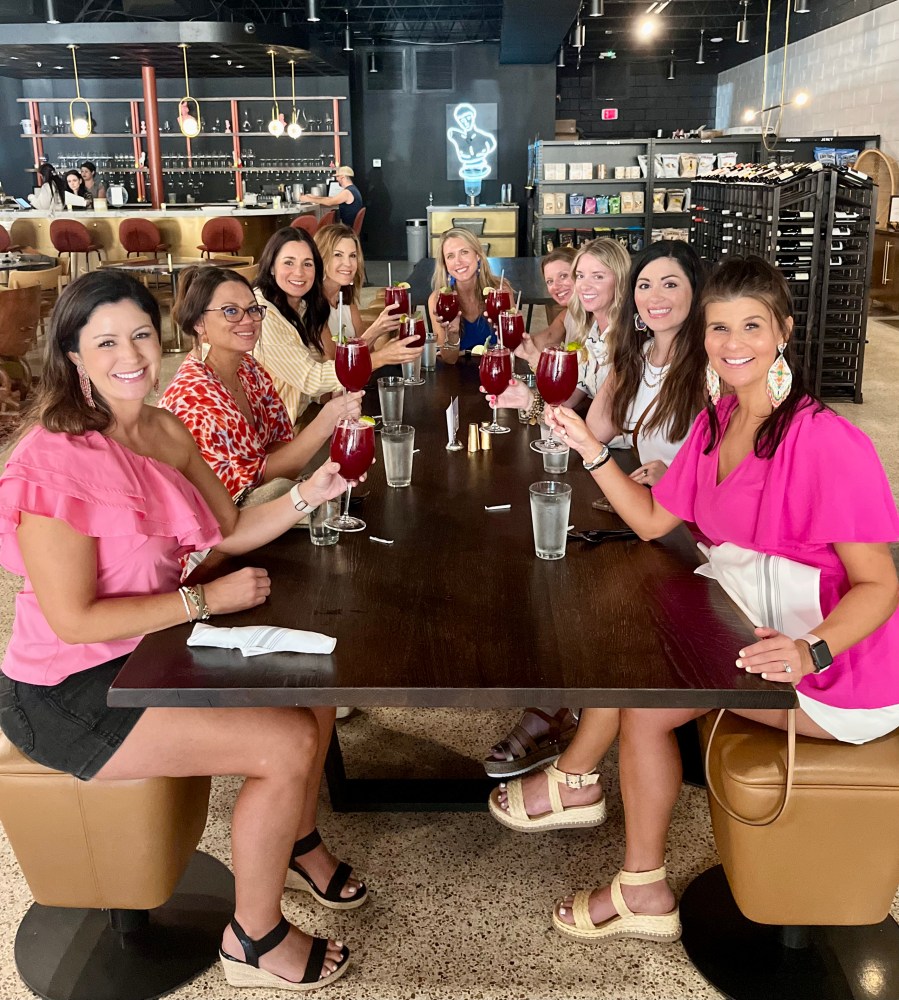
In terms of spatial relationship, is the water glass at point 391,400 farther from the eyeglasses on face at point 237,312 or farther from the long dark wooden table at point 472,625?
the long dark wooden table at point 472,625

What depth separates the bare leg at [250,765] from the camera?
1.56m

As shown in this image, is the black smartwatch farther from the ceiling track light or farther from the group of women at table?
the ceiling track light

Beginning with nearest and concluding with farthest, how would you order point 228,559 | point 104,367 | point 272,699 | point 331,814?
1. point 272,699
2. point 104,367
3. point 228,559
4. point 331,814

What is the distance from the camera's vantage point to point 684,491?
1.82 meters

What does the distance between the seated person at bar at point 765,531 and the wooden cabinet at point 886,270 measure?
28.8ft

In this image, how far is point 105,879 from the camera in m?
1.68

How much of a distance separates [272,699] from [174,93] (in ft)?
50.8

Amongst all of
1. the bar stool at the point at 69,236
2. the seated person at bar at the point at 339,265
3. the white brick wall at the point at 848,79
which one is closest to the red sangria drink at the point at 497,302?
the seated person at bar at the point at 339,265

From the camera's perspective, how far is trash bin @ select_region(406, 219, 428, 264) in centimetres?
1343

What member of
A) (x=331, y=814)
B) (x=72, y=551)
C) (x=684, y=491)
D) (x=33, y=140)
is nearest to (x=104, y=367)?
(x=72, y=551)

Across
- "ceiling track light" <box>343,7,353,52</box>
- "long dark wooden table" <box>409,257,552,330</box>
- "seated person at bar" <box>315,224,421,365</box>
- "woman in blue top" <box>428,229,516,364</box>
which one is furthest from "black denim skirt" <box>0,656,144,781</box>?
"ceiling track light" <box>343,7,353,52</box>

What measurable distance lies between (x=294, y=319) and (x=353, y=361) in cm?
134

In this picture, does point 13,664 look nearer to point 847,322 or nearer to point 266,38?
point 847,322

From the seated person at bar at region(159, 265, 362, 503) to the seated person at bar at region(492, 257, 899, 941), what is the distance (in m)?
0.80
